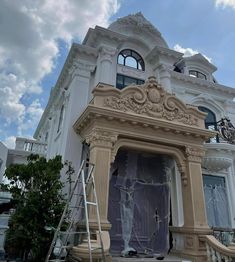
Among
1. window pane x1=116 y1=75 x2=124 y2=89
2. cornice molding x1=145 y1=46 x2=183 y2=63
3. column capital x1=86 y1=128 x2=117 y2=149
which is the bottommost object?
column capital x1=86 y1=128 x2=117 y2=149

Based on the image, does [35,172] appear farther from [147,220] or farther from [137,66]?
[137,66]

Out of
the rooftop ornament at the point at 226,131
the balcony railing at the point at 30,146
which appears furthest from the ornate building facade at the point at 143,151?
the balcony railing at the point at 30,146

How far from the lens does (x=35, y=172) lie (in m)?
6.77

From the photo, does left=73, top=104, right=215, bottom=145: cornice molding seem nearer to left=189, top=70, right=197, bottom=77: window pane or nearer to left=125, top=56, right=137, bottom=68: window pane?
left=125, top=56, right=137, bottom=68: window pane

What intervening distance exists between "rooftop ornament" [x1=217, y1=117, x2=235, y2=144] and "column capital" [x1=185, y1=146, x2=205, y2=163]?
3165mm

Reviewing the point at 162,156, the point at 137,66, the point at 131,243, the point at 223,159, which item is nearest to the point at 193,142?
→ the point at 162,156

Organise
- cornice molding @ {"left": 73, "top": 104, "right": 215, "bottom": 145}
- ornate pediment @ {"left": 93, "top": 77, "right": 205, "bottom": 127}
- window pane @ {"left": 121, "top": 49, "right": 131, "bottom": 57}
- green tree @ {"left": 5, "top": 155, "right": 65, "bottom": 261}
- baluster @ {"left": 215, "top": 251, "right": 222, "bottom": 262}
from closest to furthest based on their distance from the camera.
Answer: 1. green tree @ {"left": 5, "top": 155, "right": 65, "bottom": 261}
2. baluster @ {"left": 215, "top": 251, "right": 222, "bottom": 262}
3. cornice molding @ {"left": 73, "top": 104, "right": 215, "bottom": 145}
4. ornate pediment @ {"left": 93, "top": 77, "right": 205, "bottom": 127}
5. window pane @ {"left": 121, "top": 49, "right": 131, "bottom": 57}

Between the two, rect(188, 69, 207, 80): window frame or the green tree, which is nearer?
the green tree

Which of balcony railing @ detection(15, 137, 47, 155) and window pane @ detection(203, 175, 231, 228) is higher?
balcony railing @ detection(15, 137, 47, 155)

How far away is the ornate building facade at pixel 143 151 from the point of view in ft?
23.1

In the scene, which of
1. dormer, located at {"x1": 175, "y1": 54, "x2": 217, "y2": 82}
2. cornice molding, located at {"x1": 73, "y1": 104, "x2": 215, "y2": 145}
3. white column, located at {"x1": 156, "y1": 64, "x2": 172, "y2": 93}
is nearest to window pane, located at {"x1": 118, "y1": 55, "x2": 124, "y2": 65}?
white column, located at {"x1": 156, "y1": 64, "x2": 172, "y2": 93}

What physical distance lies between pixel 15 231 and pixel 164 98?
6.04 meters

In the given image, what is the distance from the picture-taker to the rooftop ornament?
10.6m

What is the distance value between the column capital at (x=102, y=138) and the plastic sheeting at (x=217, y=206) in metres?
5.25
